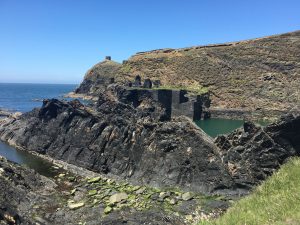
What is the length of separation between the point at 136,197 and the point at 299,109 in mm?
16862

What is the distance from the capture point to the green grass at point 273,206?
33.4 feet

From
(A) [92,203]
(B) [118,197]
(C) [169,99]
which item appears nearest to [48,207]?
(A) [92,203]

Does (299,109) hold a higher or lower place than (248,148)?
higher

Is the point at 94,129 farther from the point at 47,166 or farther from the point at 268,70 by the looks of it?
the point at 268,70

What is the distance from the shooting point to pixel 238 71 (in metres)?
144

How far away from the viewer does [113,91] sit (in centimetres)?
11188

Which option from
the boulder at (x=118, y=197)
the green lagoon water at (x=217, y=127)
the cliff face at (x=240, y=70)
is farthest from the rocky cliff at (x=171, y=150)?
the cliff face at (x=240, y=70)

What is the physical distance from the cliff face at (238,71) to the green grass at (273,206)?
113 meters

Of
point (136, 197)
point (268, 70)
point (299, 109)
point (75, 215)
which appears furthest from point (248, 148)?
point (268, 70)

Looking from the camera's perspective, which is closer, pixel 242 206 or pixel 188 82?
pixel 242 206

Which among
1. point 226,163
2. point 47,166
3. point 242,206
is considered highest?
point 242,206

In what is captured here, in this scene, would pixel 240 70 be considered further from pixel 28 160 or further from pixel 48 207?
pixel 48 207

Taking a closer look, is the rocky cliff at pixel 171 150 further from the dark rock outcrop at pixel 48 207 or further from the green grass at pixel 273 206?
the green grass at pixel 273 206

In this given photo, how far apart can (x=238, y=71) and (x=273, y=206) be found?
138m
